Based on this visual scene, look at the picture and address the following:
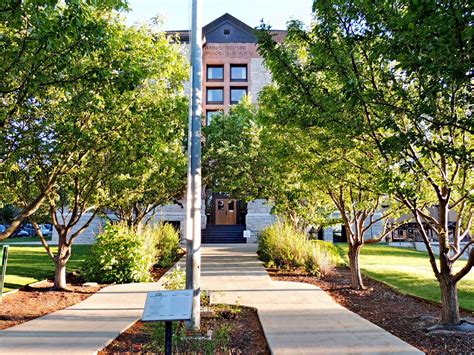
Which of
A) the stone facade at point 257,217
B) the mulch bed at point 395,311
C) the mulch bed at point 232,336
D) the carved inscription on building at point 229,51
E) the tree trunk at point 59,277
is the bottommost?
the mulch bed at point 395,311

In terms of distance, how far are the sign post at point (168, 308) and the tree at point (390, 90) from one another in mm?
2915

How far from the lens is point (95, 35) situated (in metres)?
5.39

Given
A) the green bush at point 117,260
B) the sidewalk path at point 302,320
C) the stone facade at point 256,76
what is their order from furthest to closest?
the stone facade at point 256,76 < the green bush at point 117,260 < the sidewalk path at point 302,320

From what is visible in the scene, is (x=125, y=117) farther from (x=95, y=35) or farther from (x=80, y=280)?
(x=80, y=280)

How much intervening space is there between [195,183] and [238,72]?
1251 inches

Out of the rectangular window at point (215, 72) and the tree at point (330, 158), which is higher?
the rectangular window at point (215, 72)

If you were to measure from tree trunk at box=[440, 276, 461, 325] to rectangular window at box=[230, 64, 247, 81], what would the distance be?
1260 inches

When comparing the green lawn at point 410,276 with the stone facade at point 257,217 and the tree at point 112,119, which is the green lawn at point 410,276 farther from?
the stone facade at point 257,217

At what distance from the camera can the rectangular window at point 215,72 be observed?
3787 cm

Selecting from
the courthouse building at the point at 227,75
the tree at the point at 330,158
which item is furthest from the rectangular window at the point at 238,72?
the tree at the point at 330,158

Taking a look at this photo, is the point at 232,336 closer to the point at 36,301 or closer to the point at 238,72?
the point at 36,301

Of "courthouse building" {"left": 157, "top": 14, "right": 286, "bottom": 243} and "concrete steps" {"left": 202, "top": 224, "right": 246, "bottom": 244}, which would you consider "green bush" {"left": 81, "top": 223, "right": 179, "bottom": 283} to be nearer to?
"concrete steps" {"left": 202, "top": 224, "right": 246, "bottom": 244}

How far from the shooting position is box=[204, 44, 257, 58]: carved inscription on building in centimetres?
3766

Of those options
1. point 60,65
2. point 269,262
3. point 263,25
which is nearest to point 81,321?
point 60,65
